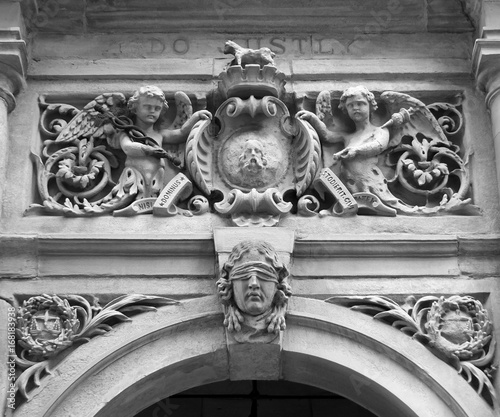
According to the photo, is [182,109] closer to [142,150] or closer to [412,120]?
[142,150]

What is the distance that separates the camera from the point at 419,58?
28.1 feet

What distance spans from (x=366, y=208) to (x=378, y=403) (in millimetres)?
1206

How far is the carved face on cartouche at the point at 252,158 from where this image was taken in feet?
26.2

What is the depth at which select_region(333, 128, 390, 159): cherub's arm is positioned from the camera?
26.5ft

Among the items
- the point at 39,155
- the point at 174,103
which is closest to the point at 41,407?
the point at 39,155

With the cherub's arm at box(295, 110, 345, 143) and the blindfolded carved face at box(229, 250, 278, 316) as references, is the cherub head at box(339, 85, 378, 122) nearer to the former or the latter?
the cherub's arm at box(295, 110, 345, 143)

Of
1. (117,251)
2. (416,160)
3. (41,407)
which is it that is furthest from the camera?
(416,160)

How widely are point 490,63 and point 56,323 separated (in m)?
3.15

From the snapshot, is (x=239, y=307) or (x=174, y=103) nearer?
(x=239, y=307)

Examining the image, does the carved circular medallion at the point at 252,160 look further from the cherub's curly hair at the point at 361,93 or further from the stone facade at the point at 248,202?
the cherub's curly hair at the point at 361,93

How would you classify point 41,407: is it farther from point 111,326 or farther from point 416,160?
point 416,160

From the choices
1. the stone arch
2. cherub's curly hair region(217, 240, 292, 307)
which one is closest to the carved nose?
cherub's curly hair region(217, 240, 292, 307)

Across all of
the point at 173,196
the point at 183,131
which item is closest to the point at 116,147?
the point at 183,131

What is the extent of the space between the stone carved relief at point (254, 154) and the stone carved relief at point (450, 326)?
630mm
